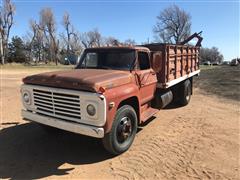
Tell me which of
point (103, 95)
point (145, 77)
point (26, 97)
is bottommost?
point (26, 97)

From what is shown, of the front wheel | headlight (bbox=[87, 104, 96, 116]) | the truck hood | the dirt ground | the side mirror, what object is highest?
the side mirror

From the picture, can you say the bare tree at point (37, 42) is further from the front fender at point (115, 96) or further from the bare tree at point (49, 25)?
the front fender at point (115, 96)

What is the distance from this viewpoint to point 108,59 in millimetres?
6562

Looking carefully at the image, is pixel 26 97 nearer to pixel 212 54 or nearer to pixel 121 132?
pixel 121 132

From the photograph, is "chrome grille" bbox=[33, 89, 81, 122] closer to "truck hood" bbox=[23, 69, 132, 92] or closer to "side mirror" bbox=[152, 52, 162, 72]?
"truck hood" bbox=[23, 69, 132, 92]

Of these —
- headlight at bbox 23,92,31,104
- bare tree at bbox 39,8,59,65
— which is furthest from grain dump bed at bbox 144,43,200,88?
bare tree at bbox 39,8,59,65

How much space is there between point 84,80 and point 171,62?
4189 mm

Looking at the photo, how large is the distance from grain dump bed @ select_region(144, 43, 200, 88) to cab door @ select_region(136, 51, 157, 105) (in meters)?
0.22

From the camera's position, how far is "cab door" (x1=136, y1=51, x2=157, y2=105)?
630 centimetres

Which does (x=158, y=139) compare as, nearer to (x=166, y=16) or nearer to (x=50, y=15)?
(x=50, y=15)

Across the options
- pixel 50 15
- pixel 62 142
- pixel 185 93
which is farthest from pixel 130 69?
pixel 50 15

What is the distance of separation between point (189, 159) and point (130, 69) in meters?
2.32

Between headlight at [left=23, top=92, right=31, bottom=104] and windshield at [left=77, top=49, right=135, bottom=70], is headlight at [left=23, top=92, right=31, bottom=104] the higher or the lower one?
the lower one

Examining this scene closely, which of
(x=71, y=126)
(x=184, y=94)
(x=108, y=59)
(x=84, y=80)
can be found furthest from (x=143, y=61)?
(x=184, y=94)
